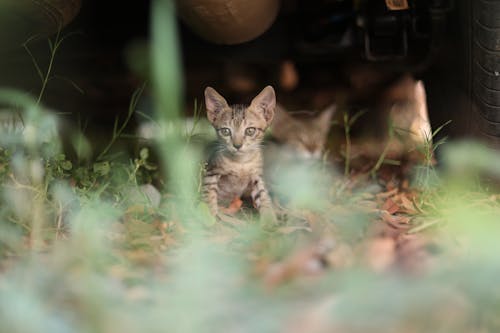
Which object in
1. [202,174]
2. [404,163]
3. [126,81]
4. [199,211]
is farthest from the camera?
[126,81]

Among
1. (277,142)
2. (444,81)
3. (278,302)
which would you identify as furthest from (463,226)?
(277,142)

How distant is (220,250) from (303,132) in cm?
149

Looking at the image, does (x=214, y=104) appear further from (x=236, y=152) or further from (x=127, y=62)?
(x=127, y=62)

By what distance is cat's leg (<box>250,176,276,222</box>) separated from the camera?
207 cm

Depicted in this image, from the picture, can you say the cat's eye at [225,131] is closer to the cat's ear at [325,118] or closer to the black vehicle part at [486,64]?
the black vehicle part at [486,64]

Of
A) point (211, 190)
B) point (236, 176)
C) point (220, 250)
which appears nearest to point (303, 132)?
point (236, 176)

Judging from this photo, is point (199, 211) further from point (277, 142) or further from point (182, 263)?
point (277, 142)

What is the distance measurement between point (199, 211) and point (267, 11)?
2.85ft

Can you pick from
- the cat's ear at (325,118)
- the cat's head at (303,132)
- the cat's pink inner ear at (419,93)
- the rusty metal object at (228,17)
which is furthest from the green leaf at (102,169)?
the cat's pink inner ear at (419,93)

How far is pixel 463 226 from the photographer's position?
1574mm

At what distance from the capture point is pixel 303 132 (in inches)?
118

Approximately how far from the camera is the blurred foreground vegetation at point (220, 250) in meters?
1.19

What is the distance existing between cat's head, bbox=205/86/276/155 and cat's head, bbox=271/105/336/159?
78 cm

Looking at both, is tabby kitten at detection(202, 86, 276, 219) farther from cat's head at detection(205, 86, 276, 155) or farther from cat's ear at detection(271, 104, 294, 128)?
cat's ear at detection(271, 104, 294, 128)
